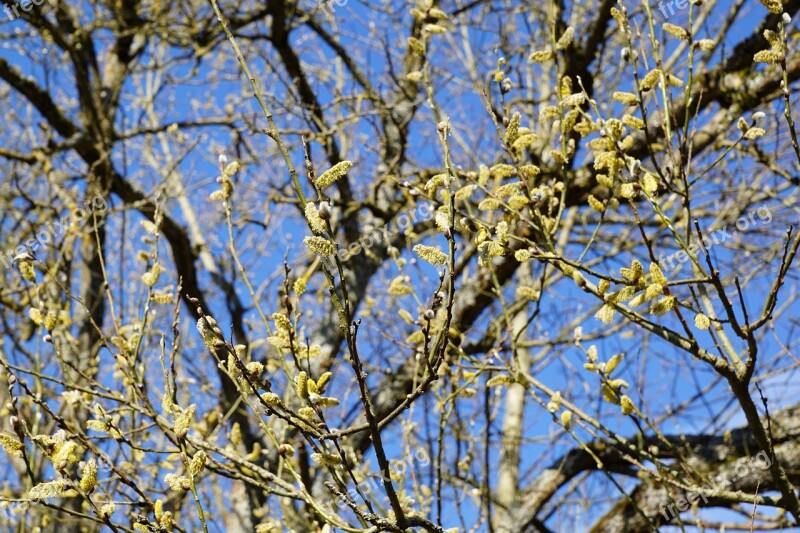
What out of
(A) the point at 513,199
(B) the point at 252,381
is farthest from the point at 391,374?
(B) the point at 252,381

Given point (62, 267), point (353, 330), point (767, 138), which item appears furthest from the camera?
point (767, 138)

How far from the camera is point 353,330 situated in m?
1.13

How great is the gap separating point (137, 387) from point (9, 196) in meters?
3.75

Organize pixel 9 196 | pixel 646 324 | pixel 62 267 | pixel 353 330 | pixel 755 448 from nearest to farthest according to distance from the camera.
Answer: pixel 353 330 < pixel 646 324 < pixel 755 448 < pixel 62 267 < pixel 9 196

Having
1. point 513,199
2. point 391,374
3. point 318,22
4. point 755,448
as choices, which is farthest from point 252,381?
point 318,22

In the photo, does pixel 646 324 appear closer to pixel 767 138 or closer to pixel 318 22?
pixel 767 138

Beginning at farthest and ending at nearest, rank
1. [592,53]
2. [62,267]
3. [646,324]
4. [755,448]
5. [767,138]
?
1. [767,138]
2. [62,267]
3. [592,53]
4. [755,448]
5. [646,324]

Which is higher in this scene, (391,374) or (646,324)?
(391,374)

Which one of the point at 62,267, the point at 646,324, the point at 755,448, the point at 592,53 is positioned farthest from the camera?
the point at 62,267

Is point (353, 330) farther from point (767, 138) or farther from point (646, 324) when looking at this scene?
point (767, 138)

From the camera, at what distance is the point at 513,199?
1.66m

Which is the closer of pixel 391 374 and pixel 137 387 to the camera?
pixel 137 387

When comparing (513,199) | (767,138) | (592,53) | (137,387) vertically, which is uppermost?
(767,138)

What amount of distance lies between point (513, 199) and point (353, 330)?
0.71 m
